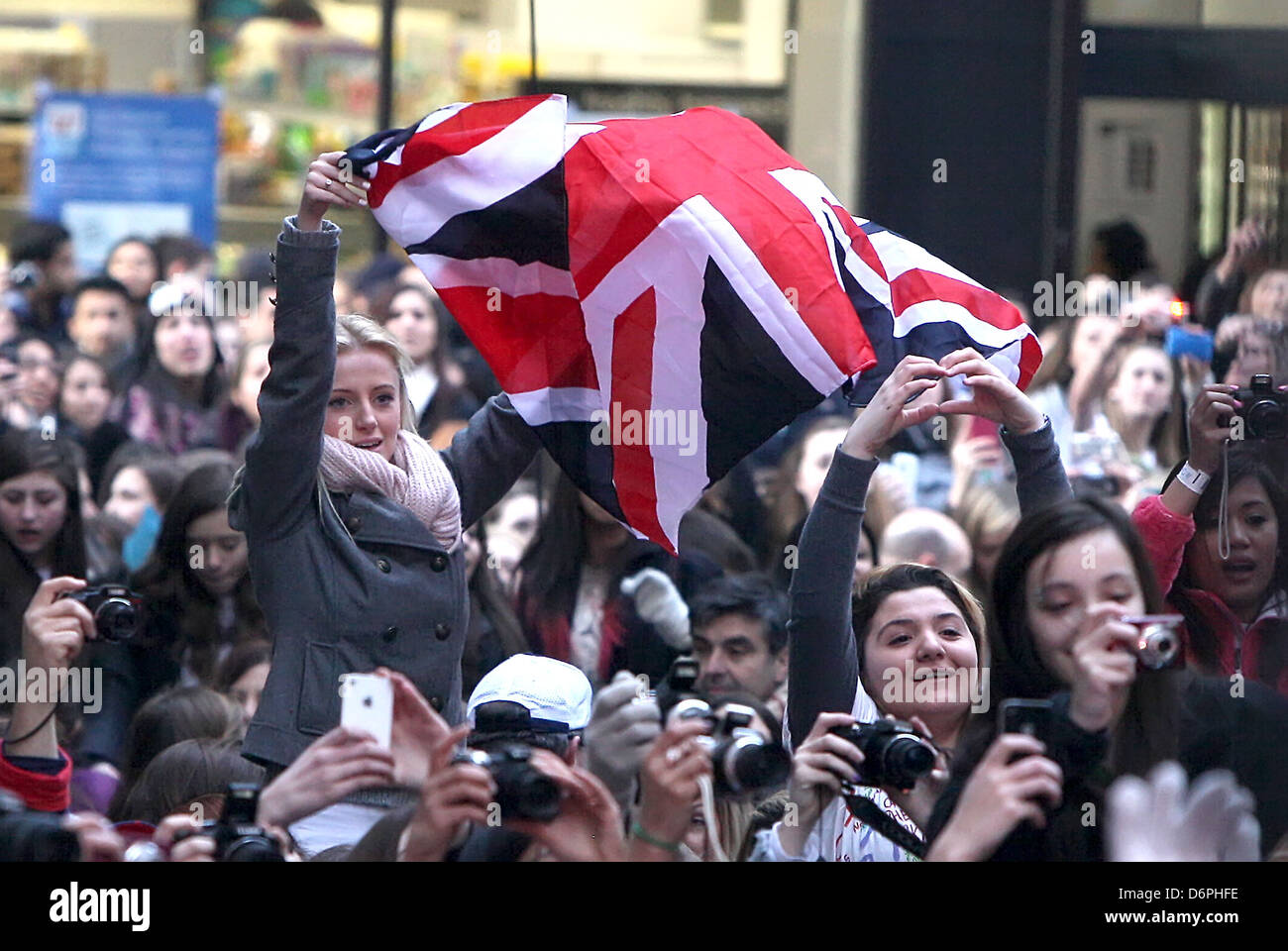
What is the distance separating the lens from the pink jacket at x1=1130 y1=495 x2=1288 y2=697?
3.68 metres

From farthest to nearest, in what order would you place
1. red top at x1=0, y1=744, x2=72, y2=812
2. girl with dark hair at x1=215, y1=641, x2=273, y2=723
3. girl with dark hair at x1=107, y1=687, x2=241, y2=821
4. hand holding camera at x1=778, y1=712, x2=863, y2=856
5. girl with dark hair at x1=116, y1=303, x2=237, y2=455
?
girl with dark hair at x1=116, y1=303, x2=237, y2=455 < girl with dark hair at x1=215, y1=641, x2=273, y2=723 < girl with dark hair at x1=107, y1=687, x2=241, y2=821 < red top at x1=0, y1=744, x2=72, y2=812 < hand holding camera at x1=778, y1=712, x2=863, y2=856

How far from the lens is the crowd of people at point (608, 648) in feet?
9.14

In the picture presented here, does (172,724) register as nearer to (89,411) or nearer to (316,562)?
(316,562)

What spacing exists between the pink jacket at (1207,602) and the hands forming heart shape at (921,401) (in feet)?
1.46

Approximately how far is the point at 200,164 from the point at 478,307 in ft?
19.7

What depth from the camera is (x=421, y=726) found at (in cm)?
294

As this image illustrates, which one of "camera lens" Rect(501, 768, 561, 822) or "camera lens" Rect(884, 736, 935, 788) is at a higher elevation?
"camera lens" Rect(884, 736, 935, 788)

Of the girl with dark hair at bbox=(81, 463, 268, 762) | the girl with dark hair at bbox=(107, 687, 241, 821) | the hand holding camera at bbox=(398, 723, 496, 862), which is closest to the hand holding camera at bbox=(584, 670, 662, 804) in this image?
the hand holding camera at bbox=(398, 723, 496, 862)

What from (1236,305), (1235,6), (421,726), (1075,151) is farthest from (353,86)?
(421,726)

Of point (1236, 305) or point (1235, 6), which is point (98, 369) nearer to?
point (1236, 305)

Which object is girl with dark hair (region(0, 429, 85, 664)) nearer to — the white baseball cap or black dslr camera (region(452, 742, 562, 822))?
the white baseball cap

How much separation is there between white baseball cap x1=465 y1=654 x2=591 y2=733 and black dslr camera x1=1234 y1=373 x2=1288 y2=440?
1.29 m

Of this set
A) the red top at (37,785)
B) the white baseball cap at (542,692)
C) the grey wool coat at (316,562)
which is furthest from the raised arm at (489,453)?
the red top at (37,785)

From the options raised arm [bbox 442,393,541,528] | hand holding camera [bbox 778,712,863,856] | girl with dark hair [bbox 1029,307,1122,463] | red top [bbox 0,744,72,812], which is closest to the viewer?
hand holding camera [bbox 778,712,863,856]
